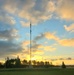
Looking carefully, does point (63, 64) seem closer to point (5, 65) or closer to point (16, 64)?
point (16, 64)

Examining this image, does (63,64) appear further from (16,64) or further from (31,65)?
(16,64)

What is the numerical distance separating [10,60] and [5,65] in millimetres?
2347

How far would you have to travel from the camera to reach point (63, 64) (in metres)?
57.2

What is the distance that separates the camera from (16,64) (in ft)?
226

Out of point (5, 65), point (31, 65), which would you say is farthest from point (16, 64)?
point (31, 65)

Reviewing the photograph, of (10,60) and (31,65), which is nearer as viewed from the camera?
(31,65)

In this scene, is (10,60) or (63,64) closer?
(63,64)

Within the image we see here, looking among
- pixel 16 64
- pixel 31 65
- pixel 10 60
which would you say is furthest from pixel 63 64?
pixel 10 60

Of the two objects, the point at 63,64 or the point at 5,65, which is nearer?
the point at 63,64

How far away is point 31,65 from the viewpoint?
56.6m

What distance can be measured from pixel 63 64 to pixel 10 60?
2155 cm

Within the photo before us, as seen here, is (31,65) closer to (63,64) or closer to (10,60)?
(63,64)

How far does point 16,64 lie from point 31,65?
43.1ft

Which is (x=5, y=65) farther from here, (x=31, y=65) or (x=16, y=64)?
(x=31, y=65)
